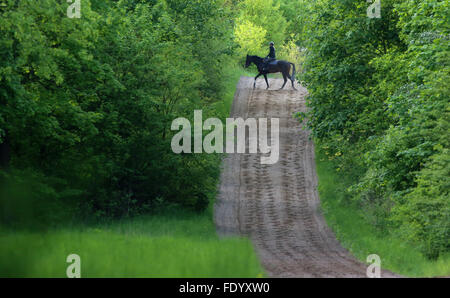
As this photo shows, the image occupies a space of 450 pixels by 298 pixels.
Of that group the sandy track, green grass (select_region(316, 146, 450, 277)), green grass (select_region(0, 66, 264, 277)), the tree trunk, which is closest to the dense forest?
the tree trunk

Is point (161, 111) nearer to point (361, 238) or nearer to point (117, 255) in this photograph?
point (361, 238)

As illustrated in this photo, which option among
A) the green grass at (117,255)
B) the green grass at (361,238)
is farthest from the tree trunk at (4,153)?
the green grass at (361,238)

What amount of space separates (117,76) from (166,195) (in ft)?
15.7

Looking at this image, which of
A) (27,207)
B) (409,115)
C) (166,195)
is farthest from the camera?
(166,195)

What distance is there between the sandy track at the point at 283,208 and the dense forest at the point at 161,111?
1.75 metres

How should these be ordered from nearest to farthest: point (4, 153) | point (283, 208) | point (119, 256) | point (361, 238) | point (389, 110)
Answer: point (119, 256) < point (4, 153) < point (389, 110) < point (361, 238) < point (283, 208)

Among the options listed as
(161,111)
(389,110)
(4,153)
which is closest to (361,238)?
(389,110)

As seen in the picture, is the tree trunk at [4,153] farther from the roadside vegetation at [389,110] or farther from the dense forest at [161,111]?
the roadside vegetation at [389,110]

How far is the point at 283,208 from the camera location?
28.8m

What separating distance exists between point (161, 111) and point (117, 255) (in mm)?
11484

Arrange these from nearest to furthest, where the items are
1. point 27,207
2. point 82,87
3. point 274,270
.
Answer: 1. point 274,270
2. point 27,207
3. point 82,87

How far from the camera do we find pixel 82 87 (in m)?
23.2
